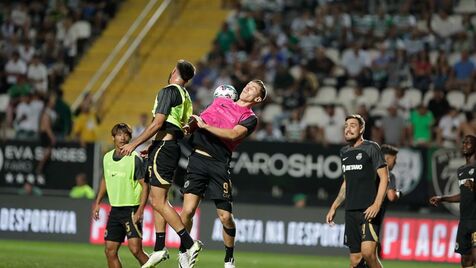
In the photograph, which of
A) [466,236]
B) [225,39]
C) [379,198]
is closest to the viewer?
[379,198]

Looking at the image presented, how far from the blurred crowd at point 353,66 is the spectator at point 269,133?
3 cm

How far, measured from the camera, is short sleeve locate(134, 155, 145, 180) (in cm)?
1571

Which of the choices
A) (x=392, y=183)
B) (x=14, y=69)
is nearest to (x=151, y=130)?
(x=392, y=183)

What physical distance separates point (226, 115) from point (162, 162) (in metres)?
1.04

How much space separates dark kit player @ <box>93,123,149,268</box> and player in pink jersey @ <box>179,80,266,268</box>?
62 centimetres

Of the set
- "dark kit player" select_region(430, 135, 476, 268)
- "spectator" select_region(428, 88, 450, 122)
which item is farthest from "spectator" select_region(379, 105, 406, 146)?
"dark kit player" select_region(430, 135, 476, 268)

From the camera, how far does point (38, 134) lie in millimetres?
27703

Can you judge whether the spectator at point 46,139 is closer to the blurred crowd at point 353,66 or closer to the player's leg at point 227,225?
the blurred crowd at point 353,66

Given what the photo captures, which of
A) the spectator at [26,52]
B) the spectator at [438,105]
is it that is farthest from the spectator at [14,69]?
the spectator at [438,105]

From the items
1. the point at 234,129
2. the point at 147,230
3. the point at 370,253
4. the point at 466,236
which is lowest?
the point at 147,230

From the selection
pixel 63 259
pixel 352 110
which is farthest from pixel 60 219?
pixel 352 110

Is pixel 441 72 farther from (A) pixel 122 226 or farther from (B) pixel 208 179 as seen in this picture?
(A) pixel 122 226

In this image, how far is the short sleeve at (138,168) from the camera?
15711 mm

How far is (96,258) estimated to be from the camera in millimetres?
20703
